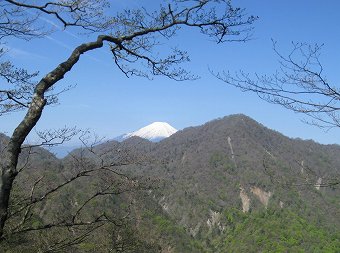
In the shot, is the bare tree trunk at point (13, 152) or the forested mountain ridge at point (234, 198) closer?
the bare tree trunk at point (13, 152)

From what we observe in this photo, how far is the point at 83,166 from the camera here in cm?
348

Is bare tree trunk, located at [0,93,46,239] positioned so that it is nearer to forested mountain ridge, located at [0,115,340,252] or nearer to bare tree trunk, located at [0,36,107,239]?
bare tree trunk, located at [0,36,107,239]

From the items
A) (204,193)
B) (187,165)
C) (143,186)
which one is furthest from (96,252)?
(187,165)

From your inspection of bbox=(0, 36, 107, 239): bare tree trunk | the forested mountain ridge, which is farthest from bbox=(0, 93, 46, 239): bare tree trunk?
the forested mountain ridge

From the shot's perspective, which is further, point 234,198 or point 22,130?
point 234,198

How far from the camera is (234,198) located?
Result: 99188 millimetres

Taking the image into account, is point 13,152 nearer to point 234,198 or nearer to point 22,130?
point 22,130

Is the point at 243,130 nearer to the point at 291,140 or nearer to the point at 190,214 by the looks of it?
the point at 291,140

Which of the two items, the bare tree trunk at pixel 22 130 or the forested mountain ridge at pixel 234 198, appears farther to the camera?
the forested mountain ridge at pixel 234 198

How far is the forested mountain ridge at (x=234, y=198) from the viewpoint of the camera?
66.1 meters

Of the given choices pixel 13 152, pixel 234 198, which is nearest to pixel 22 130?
pixel 13 152

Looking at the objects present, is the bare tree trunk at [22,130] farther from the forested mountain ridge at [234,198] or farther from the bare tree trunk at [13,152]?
the forested mountain ridge at [234,198]

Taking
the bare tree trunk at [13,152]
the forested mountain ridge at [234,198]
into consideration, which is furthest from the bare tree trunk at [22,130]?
the forested mountain ridge at [234,198]

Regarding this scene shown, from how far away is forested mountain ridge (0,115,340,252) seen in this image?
66.1 meters
